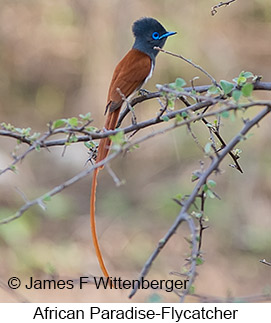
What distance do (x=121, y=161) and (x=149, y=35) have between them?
3.49 m

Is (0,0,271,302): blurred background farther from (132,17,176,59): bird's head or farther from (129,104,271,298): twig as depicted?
(129,104,271,298): twig

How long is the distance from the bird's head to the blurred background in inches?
96.4

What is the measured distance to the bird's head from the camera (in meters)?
3.02

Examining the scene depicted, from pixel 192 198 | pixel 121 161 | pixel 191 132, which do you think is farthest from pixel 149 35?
pixel 121 161

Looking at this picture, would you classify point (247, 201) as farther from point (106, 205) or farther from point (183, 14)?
point (183, 14)

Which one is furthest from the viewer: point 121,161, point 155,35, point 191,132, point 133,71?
point 121,161

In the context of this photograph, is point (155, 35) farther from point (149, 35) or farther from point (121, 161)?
point (121, 161)

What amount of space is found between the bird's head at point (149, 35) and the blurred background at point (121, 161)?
2.45m

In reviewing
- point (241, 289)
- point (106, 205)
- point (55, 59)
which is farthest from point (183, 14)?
point (241, 289)

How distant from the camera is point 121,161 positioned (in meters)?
6.46

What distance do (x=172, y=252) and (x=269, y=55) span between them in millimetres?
2149

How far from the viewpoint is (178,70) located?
596cm

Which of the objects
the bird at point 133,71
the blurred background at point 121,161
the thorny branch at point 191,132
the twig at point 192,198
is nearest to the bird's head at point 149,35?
the bird at point 133,71

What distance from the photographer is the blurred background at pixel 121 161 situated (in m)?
5.45
